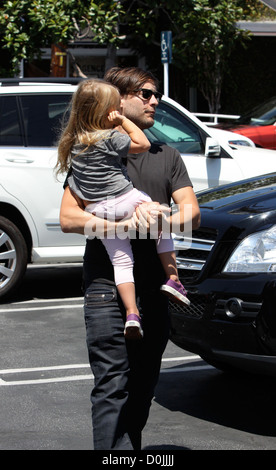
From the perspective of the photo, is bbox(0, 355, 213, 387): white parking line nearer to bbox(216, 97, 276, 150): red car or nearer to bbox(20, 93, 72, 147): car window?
bbox(20, 93, 72, 147): car window

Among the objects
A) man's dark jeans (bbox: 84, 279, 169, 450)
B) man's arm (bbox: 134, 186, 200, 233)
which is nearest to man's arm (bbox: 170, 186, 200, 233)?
man's arm (bbox: 134, 186, 200, 233)

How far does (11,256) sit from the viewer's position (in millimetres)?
7859

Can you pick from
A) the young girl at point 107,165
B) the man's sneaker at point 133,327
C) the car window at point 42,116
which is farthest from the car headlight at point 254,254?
the car window at point 42,116

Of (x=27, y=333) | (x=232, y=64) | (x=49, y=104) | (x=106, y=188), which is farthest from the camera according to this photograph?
(x=232, y=64)

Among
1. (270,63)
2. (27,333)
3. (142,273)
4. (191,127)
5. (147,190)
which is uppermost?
(147,190)

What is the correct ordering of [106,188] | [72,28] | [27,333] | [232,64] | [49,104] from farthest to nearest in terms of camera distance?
[232,64], [72,28], [49,104], [27,333], [106,188]

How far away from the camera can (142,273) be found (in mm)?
3623

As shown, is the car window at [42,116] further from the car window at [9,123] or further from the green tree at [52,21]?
the green tree at [52,21]

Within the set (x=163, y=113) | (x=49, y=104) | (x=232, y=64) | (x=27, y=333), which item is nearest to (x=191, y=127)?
(x=163, y=113)

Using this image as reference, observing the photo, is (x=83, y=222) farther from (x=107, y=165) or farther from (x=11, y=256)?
(x=11, y=256)

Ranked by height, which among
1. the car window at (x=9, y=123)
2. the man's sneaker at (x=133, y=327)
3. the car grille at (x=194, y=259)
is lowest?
the car window at (x=9, y=123)

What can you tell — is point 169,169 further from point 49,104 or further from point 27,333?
point 49,104

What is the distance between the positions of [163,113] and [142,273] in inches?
197

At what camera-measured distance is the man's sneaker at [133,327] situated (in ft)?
11.3
